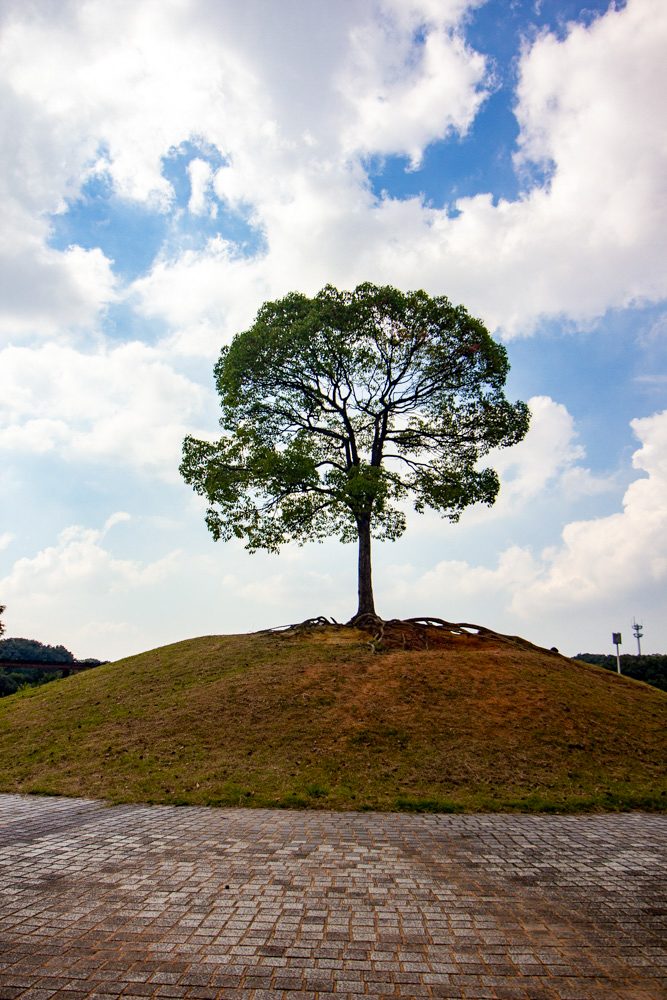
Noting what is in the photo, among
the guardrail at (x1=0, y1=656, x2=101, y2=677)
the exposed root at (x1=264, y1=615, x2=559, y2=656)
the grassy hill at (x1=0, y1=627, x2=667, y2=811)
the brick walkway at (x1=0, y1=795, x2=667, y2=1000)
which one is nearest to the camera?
the brick walkway at (x1=0, y1=795, x2=667, y2=1000)

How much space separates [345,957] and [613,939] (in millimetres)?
2296

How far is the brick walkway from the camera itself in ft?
13.4

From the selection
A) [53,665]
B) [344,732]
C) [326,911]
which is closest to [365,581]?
[344,732]

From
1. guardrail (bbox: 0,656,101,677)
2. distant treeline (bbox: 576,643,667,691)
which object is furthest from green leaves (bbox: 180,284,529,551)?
distant treeline (bbox: 576,643,667,691)

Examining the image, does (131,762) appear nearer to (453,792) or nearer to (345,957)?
(453,792)

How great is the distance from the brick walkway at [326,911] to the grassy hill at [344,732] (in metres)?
2.66

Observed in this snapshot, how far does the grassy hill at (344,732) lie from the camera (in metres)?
11.2

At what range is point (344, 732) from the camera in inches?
536

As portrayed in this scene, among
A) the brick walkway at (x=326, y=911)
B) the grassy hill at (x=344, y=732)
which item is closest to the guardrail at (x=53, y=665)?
the grassy hill at (x=344, y=732)

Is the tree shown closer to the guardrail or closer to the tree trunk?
the tree trunk

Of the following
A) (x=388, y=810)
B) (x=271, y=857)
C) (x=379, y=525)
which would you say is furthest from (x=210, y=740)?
(x=379, y=525)

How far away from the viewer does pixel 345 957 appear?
4367mm

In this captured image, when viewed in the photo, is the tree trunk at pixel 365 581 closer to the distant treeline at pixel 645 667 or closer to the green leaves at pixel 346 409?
the green leaves at pixel 346 409

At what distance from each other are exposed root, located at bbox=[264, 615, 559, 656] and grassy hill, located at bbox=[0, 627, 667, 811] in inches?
46.8
